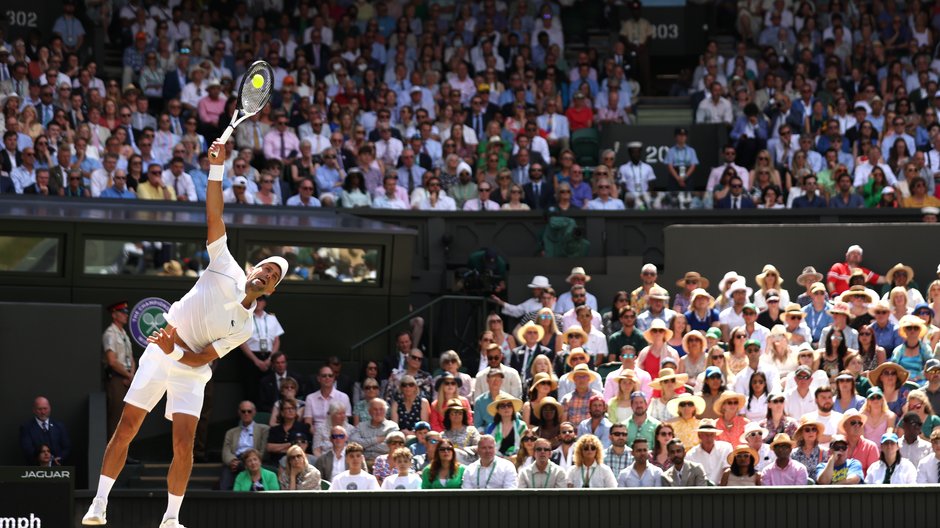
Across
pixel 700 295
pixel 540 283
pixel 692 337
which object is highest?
pixel 540 283

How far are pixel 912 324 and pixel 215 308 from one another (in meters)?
8.59

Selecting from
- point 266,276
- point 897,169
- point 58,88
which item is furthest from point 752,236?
point 266,276

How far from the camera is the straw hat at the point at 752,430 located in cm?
1539

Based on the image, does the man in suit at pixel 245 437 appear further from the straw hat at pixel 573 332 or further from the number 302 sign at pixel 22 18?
the number 302 sign at pixel 22 18

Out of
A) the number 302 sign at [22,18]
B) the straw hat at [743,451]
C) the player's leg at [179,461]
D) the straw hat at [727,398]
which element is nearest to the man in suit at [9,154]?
the number 302 sign at [22,18]

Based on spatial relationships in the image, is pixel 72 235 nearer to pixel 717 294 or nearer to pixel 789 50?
pixel 717 294

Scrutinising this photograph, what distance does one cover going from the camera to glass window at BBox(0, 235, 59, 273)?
62.5 ft

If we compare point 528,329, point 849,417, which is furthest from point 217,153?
point 528,329

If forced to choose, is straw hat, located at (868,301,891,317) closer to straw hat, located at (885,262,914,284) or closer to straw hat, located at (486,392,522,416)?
straw hat, located at (885,262,914,284)

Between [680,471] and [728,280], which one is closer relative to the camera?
[680,471]

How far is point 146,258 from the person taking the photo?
64.0ft

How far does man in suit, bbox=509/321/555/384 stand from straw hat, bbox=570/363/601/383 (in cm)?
100

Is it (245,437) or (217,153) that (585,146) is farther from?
(217,153)

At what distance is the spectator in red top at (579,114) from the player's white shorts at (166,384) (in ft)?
45.6
